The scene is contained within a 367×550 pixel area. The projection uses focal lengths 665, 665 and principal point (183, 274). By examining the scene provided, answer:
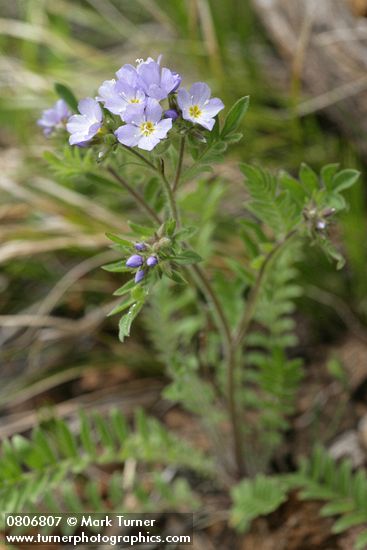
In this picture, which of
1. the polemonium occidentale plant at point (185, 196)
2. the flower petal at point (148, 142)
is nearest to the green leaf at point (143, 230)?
the polemonium occidentale plant at point (185, 196)

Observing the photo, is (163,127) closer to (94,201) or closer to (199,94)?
(199,94)

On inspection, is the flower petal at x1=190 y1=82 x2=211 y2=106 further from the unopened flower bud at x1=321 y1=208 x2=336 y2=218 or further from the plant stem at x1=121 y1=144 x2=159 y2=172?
the unopened flower bud at x1=321 y1=208 x2=336 y2=218

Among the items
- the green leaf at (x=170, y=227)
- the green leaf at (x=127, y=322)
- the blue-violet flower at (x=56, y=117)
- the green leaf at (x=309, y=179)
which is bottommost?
the green leaf at (x=127, y=322)

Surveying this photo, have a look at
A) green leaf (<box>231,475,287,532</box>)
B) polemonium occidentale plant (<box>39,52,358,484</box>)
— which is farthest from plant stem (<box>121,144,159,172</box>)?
green leaf (<box>231,475,287,532</box>)

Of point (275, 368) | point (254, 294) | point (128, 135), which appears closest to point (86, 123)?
point (128, 135)

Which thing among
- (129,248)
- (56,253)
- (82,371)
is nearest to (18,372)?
(82,371)

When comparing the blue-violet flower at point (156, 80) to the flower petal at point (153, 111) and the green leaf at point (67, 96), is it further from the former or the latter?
the green leaf at point (67, 96)
